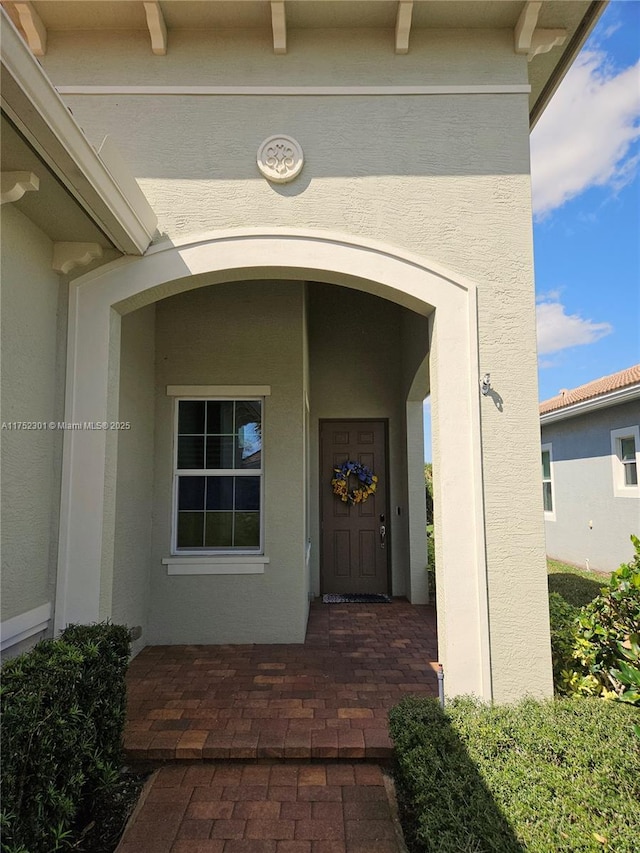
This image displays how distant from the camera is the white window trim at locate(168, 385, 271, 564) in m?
5.41

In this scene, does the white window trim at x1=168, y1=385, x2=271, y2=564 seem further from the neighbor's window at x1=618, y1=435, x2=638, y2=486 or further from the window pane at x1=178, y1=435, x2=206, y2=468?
the neighbor's window at x1=618, y1=435, x2=638, y2=486

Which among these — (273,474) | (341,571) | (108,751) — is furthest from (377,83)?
(341,571)

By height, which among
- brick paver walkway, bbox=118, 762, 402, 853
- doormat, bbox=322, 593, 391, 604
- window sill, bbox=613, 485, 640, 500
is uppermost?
window sill, bbox=613, 485, 640, 500

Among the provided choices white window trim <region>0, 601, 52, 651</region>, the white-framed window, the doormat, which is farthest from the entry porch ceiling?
the white-framed window

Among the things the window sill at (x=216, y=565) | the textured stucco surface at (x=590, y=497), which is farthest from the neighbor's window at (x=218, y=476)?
the textured stucco surface at (x=590, y=497)

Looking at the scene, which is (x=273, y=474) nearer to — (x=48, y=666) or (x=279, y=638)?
(x=279, y=638)

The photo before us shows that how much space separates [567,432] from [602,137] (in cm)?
629

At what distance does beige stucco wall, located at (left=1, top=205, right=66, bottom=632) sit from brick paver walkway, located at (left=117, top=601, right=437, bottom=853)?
4.45ft

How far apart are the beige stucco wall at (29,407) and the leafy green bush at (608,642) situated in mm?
3777

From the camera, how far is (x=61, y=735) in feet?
7.91

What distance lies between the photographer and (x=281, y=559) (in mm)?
5492

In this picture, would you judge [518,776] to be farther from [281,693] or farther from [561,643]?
[281,693]

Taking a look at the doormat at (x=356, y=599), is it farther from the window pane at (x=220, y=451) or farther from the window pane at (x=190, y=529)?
the window pane at (x=220, y=451)

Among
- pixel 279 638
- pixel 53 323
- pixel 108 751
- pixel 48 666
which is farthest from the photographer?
pixel 279 638
